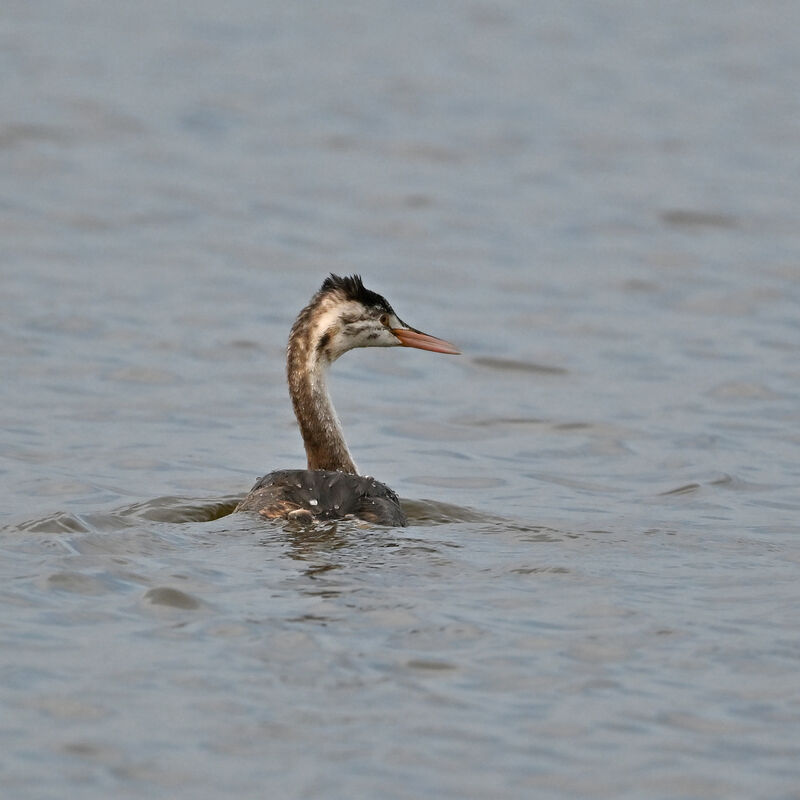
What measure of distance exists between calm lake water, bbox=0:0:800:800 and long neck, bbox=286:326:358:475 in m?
0.69

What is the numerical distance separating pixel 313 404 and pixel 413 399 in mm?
4044

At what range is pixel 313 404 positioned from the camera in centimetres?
1096

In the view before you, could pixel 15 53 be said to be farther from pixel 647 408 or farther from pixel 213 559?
pixel 213 559

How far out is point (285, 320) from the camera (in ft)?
56.2

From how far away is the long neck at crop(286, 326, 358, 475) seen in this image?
1095cm

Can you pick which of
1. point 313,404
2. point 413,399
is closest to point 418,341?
point 313,404

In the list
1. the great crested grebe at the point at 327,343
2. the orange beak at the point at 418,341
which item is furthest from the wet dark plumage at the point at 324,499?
the orange beak at the point at 418,341

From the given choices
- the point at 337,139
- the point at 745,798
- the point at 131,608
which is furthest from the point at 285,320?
the point at 745,798

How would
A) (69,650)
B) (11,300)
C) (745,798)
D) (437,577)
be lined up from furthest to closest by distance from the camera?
(11,300), (437,577), (69,650), (745,798)

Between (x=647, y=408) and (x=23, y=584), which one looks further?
(x=647, y=408)

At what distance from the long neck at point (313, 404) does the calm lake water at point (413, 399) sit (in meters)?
0.69

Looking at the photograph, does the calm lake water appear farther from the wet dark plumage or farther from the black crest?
the black crest

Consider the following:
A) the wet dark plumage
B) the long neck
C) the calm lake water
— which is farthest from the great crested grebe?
the calm lake water

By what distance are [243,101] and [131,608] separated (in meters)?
17.4
